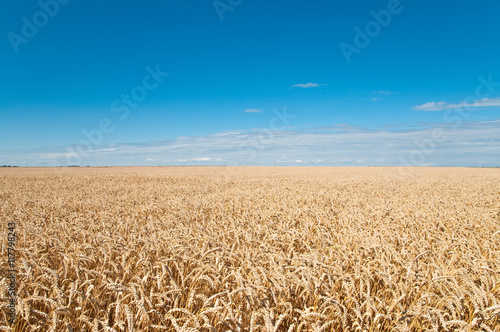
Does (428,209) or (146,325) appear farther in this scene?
(428,209)

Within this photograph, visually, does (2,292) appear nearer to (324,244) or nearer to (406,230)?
(324,244)

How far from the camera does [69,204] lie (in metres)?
8.16

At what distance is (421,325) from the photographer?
2.48 m

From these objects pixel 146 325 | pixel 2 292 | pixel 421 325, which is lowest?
pixel 421 325

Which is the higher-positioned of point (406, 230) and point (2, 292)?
point (2, 292)

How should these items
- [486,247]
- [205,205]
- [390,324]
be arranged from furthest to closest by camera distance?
[205,205], [486,247], [390,324]

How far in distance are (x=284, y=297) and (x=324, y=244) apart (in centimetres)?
A: 177

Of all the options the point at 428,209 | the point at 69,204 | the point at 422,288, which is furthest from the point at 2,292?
the point at 428,209

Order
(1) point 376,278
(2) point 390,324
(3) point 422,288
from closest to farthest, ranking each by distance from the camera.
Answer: (2) point 390,324 → (3) point 422,288 → (1) point 376,278

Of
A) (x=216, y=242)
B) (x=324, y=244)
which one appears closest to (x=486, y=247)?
(x=324, y=244)

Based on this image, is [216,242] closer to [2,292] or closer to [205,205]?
[2,292]

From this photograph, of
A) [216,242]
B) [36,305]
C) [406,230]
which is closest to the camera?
[36,305]

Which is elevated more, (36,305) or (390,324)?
(36,305)

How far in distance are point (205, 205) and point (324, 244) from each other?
15.4 ft
